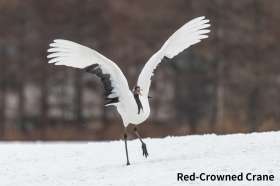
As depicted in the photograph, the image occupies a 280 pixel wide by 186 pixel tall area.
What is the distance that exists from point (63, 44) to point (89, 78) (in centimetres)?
2814

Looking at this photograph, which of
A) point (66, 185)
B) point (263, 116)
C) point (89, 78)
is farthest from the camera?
point (89, 78)

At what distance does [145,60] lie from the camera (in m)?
41.5

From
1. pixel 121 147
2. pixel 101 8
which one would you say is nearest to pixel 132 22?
pixel 101 8

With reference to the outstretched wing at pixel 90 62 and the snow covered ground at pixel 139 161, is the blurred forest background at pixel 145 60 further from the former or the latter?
the outstretched wing at pixel 90 62

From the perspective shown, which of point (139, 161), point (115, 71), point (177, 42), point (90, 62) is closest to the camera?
point (90, 62)

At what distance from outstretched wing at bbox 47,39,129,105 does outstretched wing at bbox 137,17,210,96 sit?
41 cm

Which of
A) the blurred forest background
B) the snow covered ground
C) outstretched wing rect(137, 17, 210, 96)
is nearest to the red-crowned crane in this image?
outstretched wing rect(137, 17, 210, 96)

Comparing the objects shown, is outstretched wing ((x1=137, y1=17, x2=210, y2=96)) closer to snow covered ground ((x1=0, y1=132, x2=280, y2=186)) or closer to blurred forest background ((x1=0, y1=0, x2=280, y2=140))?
snow covered ground ((x1=0, y1=132, x2=280, y2=186))

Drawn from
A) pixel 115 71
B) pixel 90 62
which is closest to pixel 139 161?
pixel 115 71

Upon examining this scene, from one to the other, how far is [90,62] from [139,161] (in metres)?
2.43

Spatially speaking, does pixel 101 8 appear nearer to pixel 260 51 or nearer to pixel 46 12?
pixel 46 12

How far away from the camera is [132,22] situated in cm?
4391

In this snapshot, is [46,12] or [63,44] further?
[46,12]

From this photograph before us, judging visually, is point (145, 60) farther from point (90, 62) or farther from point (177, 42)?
point (90, 62)
